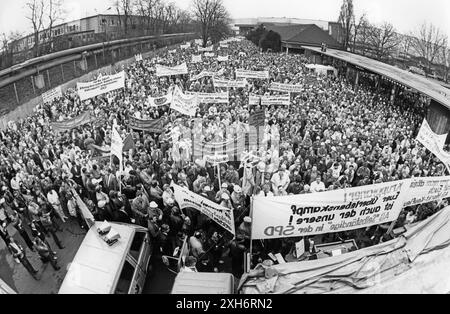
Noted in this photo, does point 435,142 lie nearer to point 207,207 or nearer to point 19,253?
point 207,207

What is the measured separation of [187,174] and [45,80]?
19432 millimetres

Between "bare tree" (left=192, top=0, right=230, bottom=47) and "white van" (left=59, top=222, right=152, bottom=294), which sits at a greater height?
"bare tree" (left=192, top=0, right=230, bottom=47)

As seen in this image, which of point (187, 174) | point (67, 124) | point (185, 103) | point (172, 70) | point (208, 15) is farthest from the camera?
point (208, 15)

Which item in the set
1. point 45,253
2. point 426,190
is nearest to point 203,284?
point 45,253

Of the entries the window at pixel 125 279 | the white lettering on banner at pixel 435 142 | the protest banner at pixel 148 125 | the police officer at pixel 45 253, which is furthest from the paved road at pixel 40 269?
the white lettering on banner at pixel 435 142

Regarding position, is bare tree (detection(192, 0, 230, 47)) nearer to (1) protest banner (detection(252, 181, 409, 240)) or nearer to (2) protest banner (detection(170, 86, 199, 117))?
(2) protest banner (detection(170, 86, 199, 117))

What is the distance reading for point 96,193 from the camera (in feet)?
27.2

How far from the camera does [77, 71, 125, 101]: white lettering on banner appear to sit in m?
14.2

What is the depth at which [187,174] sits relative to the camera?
945cm

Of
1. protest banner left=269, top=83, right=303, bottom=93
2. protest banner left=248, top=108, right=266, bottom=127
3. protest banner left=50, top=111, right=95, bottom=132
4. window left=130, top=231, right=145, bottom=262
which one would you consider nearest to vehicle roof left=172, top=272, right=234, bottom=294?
window left=130, top=231, right=145, bottom=262

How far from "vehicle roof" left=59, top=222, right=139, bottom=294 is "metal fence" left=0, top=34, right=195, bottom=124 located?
14.4m
